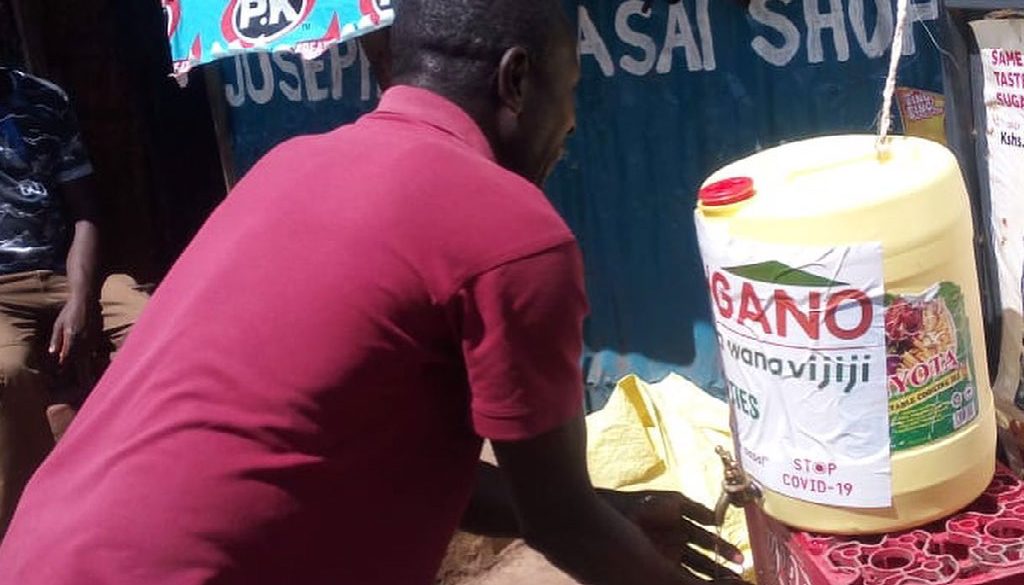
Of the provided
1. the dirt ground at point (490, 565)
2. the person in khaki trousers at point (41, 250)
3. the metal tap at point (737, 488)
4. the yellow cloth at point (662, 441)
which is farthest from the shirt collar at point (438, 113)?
the person in khaki trousers at point (41, 250)

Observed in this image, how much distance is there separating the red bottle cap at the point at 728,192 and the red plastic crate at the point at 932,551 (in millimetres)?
590

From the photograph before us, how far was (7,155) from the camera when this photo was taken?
4.27 meters

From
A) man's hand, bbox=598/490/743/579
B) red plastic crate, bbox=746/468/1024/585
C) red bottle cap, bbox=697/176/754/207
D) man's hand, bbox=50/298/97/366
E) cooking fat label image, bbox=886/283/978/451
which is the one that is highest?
red bottle cap, bbox=697/176/754/207

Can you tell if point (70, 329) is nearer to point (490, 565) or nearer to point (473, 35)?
point (490, 565)

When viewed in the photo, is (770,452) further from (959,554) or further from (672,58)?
(672,58)

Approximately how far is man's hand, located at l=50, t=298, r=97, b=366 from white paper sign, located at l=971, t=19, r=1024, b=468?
2.76m

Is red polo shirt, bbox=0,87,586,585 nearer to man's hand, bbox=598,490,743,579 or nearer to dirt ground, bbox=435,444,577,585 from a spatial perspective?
man's hand, bbox=598,490,743,579

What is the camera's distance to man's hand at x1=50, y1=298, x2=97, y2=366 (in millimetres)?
4242

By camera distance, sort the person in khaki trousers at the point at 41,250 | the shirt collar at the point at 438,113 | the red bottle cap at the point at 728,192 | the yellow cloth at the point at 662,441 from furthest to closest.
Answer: the person in khaki trousers at the point at 41,250 → the yellow cloth at the point at 662,441 → the red bottle cap at the point at 728,192 → the shirt collar at the point at 438,113

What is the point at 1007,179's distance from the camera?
8.32ft

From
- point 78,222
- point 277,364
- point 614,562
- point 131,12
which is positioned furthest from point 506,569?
point 131,12

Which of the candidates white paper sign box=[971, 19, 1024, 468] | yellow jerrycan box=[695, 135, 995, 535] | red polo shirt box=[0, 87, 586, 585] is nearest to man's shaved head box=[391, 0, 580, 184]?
red polo shirt box=[0, 87, 586, 585]

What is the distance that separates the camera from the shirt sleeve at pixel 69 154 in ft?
14.4

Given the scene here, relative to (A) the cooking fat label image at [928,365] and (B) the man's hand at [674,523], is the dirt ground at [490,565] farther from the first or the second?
(A) the cooking fat label image at [928,365]
